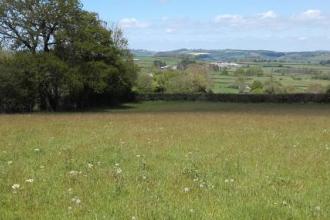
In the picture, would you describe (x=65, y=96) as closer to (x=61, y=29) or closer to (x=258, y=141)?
(x=61, y=29)

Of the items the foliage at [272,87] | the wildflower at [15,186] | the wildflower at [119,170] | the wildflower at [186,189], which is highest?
the wildflower at [15,186]

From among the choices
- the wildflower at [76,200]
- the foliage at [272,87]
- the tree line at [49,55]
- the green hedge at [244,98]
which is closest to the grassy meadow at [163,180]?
the wildflower at [76,200]

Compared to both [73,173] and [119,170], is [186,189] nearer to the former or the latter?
[119,170]

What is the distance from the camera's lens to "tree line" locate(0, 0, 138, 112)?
6353cm

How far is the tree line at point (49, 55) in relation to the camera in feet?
208

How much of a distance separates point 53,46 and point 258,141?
5393 cm

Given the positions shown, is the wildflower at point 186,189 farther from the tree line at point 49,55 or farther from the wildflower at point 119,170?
the tree line at point 49,55

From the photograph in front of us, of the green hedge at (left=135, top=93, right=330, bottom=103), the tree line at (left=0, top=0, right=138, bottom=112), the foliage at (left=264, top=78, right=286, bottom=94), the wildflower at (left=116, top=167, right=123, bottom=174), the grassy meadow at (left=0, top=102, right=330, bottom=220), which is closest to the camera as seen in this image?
the grassy meadow at (left=0, top=102, right=330, bottom=220)

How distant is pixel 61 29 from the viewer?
224ft

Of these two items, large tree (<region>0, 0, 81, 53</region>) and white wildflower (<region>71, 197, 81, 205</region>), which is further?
large tree (<region>0, 0, 81, 53</region>)

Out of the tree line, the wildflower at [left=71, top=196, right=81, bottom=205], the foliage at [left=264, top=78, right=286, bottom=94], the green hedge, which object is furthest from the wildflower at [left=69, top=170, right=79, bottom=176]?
the foliage at [left=264, top=78, right=286, bottom=94]

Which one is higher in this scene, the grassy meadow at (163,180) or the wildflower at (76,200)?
the wildflower at (76,200)

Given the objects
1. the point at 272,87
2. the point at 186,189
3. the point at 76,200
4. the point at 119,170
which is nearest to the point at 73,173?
the point at 119,170

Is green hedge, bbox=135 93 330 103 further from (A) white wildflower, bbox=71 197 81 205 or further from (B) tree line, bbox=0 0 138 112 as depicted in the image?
(A) white wildflower, bbox=71 197 81 205
